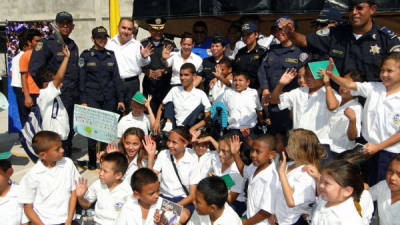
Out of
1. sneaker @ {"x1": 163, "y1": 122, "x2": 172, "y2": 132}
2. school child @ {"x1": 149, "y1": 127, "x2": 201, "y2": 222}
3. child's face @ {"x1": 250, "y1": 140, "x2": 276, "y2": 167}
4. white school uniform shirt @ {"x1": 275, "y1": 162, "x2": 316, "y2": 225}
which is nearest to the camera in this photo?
white school uniform shirt @ {"x1": 275, "y1": 162, "x2": 316, "y2": 225}

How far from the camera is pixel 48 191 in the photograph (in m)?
3.33

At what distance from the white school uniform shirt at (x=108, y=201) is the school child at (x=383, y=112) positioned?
2.16 meters

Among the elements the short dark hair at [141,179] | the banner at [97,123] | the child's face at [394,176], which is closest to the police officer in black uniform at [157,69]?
the banner at [97,123]

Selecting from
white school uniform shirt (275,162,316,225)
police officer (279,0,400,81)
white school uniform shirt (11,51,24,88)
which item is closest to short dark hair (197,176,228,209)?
white school uniform shirt (275,162,316,225)

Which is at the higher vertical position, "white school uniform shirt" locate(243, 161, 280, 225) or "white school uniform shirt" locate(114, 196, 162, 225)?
A: "white school uniform shirt" locate(243, 161, 280, 225)

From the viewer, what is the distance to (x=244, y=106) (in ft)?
15.3

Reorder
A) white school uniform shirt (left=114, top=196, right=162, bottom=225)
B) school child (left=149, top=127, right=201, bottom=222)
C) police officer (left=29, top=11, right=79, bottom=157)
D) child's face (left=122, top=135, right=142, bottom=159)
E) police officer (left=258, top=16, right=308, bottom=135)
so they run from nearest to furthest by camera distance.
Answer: white school uniform shirt (left=114, top=196, right=162, bottom=225)
school child (left=149, top=127, right=201, bottom=222)
child's face (left=122, top=135, right=142, bottom=159)
police officer (left=258, top=16, right=308, bottom=135)
police officer (left=29, top=11, right=79, bottom=157)

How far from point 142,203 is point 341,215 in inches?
62.1

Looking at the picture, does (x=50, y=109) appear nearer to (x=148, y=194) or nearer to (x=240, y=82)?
(x=148, y=194)

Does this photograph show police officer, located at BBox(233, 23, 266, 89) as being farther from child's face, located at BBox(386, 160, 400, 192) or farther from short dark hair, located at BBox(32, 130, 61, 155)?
short dark hair, located at BBox(32, 130, 61, 155)

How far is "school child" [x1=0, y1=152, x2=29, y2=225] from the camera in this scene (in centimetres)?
316

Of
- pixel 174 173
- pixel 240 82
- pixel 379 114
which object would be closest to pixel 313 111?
pixel 379 114

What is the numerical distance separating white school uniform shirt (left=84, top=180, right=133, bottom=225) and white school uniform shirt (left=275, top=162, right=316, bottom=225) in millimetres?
1346

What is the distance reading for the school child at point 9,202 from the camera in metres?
3.16
